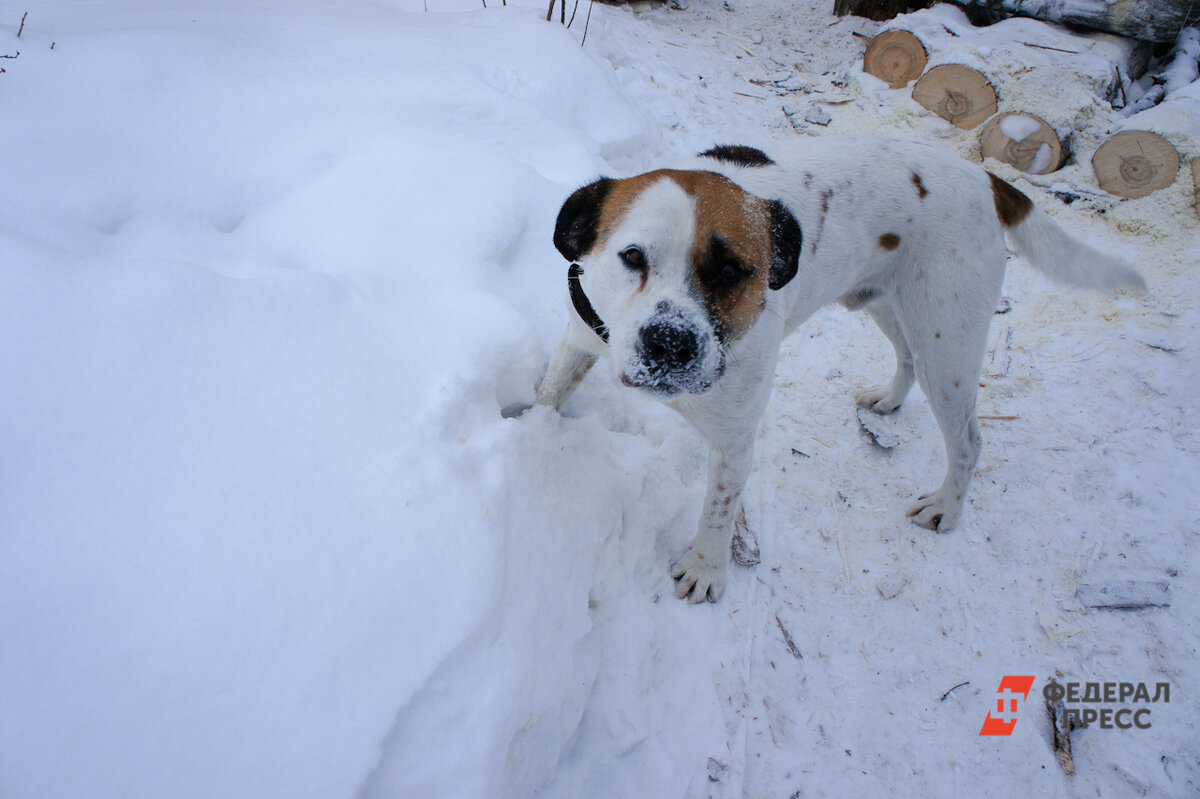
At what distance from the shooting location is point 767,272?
1.95m

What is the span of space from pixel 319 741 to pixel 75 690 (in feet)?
1.83

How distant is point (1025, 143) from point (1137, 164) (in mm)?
836

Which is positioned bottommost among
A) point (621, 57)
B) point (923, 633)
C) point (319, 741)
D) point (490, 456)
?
point (923, 633)

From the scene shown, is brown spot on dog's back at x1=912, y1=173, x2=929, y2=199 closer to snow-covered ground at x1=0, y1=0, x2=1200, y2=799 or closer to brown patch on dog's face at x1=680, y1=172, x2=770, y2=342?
brown patch on dog's face at x1=680, y1=172, x2=770, y2=342

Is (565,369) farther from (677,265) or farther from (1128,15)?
(1128,15)

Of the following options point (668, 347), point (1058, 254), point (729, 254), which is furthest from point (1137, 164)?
point (668, 347)

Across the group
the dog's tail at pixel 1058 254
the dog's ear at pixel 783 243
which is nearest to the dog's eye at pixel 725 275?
the dog's ear at pixel 783 243

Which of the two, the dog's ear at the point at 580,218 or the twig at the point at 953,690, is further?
the twig at the point at 953,690

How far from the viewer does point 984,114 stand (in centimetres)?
560

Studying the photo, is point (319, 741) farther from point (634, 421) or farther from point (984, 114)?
point (984, 114)

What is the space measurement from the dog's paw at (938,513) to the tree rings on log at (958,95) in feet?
15.1

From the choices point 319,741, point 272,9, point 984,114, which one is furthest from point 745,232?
point 984,114

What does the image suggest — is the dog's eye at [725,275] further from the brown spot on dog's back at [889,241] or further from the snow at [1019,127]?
the snow at [1019,127]

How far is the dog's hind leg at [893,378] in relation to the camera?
320 cm
